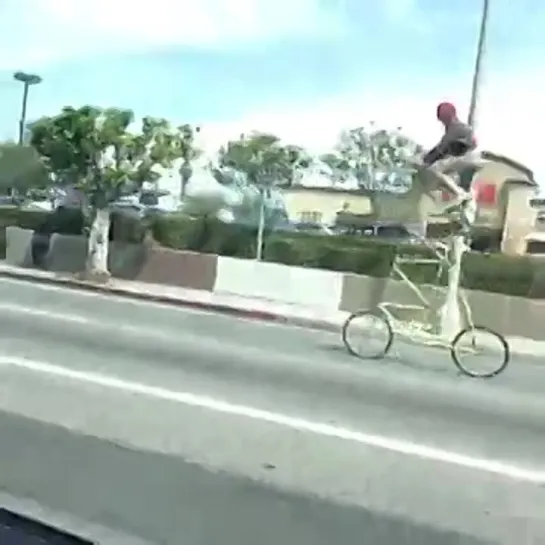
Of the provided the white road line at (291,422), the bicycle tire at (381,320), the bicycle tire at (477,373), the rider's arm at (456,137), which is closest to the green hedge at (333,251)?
the bicycle tire at (381,320)

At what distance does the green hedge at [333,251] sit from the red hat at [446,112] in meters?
1.22

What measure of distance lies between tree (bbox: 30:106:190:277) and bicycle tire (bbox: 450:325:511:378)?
115cm

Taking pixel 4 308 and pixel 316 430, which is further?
pixel 4 308

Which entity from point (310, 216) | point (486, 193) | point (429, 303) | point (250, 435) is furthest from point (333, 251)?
point (250, 435)

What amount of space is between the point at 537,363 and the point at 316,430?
4.61 ft

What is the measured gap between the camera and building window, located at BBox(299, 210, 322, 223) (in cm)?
373

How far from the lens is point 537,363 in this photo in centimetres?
343

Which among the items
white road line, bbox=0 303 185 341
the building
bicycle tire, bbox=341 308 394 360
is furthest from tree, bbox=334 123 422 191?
white road line, bbox=0 303 185 341

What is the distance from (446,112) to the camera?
249 centimetres

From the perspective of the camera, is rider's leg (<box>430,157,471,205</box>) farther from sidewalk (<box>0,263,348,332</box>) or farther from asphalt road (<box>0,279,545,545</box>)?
sidewalk (<box>0,263,348,332</box>)

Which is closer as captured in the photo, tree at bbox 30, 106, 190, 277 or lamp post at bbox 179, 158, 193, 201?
tree at bbox 30, 106, 190, 277

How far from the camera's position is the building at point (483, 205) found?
3064 millimetres

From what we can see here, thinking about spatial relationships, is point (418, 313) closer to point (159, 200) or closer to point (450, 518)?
point (159, 200)


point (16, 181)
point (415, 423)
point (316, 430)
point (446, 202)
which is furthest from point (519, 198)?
point (16, 181)
